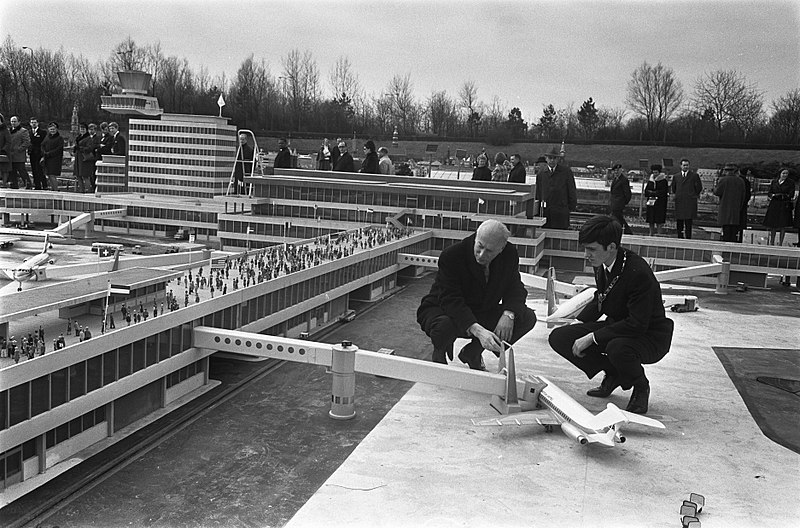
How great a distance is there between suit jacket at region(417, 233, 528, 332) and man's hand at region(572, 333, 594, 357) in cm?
78

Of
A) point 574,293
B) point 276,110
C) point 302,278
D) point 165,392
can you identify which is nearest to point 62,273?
point 302,278

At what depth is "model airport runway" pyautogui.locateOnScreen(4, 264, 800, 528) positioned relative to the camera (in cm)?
681

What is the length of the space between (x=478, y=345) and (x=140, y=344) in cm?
398

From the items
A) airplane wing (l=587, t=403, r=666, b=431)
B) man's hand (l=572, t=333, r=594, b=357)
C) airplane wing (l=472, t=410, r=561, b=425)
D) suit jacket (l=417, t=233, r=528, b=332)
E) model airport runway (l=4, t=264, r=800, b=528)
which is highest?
suit jacket (l=417, t=233, r=528, b=332)

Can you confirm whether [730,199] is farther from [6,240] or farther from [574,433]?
[6,240]

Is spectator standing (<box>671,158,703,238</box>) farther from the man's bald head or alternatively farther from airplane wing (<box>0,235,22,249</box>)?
airplane wing (<box>0,235,22,249</box>)

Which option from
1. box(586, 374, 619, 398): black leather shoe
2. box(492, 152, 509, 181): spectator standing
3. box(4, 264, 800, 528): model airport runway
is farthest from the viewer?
box(492, 152, 509, 181): spectator standing

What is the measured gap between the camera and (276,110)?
57.3m

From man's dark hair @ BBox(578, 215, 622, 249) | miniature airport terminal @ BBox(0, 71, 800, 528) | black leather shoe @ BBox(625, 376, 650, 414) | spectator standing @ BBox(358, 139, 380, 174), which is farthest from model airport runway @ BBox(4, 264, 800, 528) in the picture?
spectator standing @ BBox(358, 139, 380, 174)

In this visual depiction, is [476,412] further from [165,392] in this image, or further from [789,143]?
[789,143]

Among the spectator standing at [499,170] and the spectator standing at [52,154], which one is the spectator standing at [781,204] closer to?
the spectator standing at [499,170]

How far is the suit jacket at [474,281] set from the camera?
948 centimetres

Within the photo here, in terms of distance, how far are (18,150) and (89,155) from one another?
3.56 meters

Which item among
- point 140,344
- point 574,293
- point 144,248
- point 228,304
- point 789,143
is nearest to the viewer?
point 140,344
